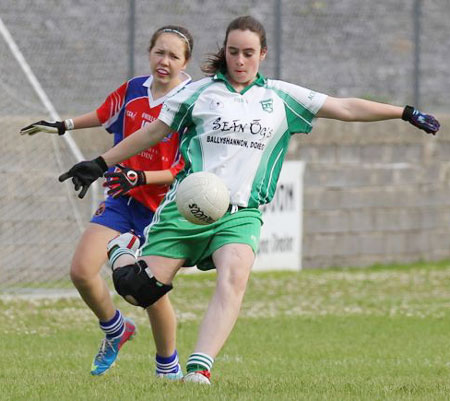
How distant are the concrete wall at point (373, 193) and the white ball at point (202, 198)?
33.6 feet

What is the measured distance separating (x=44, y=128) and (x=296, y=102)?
190 centimetres

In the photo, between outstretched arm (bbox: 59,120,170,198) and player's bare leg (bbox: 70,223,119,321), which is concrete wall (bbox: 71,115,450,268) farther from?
outstretched arm (bbox: 59,120,170,198)

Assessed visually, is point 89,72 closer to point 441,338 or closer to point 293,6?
point 293,6

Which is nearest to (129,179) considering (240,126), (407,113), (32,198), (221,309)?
(240,126)

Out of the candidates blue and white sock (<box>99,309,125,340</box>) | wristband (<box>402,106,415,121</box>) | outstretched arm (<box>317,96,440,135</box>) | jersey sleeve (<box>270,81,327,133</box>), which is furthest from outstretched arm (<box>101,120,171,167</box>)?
blue and white sock (<box>99,309,125,340</box>)

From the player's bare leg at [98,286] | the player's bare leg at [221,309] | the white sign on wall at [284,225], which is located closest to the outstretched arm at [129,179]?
the player's bare leg at [98,286]

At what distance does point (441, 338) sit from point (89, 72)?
590cm

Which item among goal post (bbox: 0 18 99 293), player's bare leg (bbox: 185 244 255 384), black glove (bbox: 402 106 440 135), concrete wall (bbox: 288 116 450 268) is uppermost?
black glove (bbox: 402 106 440 135)

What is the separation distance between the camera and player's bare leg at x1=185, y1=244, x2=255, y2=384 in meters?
6.42

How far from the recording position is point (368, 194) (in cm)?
1791

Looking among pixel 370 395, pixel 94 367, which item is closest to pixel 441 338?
pixel 94 367

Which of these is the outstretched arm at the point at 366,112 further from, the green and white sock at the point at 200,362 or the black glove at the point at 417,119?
the green and white sock at the point at 200,362

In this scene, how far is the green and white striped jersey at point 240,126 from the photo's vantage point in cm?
686

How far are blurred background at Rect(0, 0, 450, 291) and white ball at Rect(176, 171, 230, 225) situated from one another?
6.60 metres
